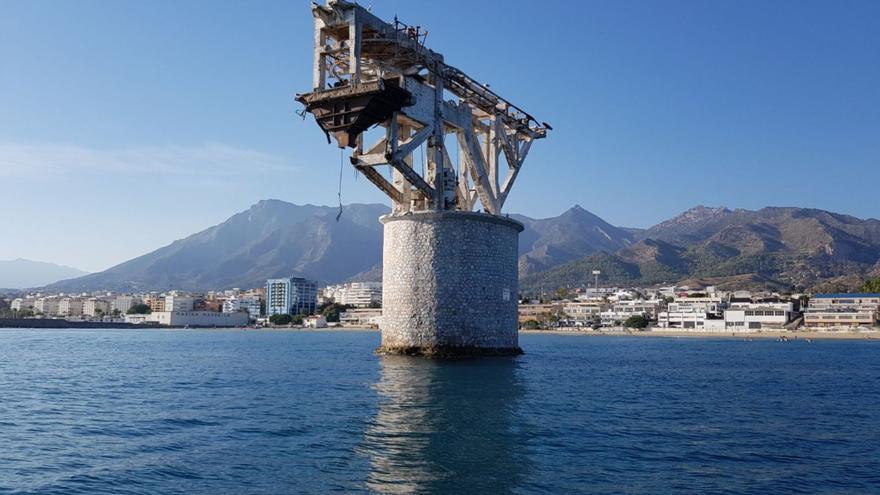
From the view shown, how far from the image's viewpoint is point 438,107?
139 feet

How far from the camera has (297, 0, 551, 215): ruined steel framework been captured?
1491 inches

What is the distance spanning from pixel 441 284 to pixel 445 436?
69.8 ft

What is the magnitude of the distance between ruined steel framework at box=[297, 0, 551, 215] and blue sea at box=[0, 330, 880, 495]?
456 inches

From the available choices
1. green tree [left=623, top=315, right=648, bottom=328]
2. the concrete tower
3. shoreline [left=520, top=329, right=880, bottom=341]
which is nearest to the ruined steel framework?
the concrete tower

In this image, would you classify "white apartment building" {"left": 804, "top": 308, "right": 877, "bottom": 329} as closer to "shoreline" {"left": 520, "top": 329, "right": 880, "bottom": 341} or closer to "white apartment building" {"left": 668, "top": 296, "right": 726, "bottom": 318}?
"shoreline" {"left": 520, "top": 329, "right": 880, "bottom": 341}

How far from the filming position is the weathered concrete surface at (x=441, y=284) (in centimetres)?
4006

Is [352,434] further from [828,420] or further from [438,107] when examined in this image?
[438,107]

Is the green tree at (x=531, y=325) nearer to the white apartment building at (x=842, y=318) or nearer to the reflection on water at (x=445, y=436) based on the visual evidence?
the white apartment building at (x=842, y=318)

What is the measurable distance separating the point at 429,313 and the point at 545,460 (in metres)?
23.7

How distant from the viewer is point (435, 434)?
757 inches

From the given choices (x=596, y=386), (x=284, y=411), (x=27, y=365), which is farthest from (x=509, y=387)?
(x=27, y=365)

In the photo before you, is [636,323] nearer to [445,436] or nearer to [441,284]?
[441,284]

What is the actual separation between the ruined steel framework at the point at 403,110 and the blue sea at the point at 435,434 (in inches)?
456

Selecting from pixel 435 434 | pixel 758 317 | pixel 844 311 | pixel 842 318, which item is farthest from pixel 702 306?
A: pixel 435 434
